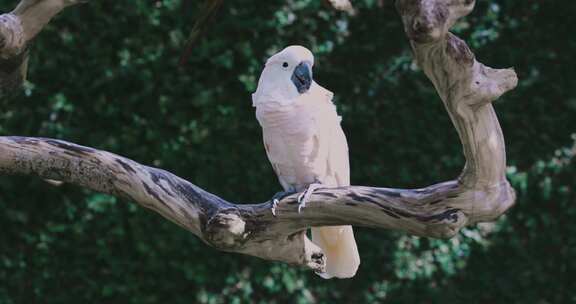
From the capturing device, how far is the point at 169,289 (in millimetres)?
3270

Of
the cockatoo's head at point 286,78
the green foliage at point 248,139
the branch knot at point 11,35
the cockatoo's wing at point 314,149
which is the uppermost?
the branch knot at point 11,35

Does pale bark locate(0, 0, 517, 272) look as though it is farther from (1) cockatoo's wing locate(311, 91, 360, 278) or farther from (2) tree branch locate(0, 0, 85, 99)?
(2) tree branch locate(0, 0, 85, 99)

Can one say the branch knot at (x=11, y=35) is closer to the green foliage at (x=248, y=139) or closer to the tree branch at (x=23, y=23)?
the tree branch at (x=23, y=23)

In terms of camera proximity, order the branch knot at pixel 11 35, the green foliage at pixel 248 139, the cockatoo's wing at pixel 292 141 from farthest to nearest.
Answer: the green foliage at pixel 248 139
the cockatoo's wing at pixel 292 141
the branch knot at pixel 11 35

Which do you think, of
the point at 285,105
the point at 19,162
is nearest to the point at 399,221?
the point at 285,105

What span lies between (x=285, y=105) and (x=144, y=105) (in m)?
1.32

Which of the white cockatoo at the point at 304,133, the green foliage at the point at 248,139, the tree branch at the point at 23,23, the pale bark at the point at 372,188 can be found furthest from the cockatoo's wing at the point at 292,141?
the green foliage at the point at 248,139

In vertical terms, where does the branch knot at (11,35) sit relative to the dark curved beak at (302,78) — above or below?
above

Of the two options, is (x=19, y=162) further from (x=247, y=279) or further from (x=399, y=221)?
(x=247, y=279)

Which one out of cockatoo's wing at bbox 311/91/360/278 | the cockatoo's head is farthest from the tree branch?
cockatoo's wing at bbox 311/91/360/278

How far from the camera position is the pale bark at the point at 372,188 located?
4.89ft

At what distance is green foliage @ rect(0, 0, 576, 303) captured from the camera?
3191mm

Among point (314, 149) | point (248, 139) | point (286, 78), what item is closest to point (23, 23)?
point (286, 78)

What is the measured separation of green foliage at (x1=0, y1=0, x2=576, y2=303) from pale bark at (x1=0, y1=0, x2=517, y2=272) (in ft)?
3.72
